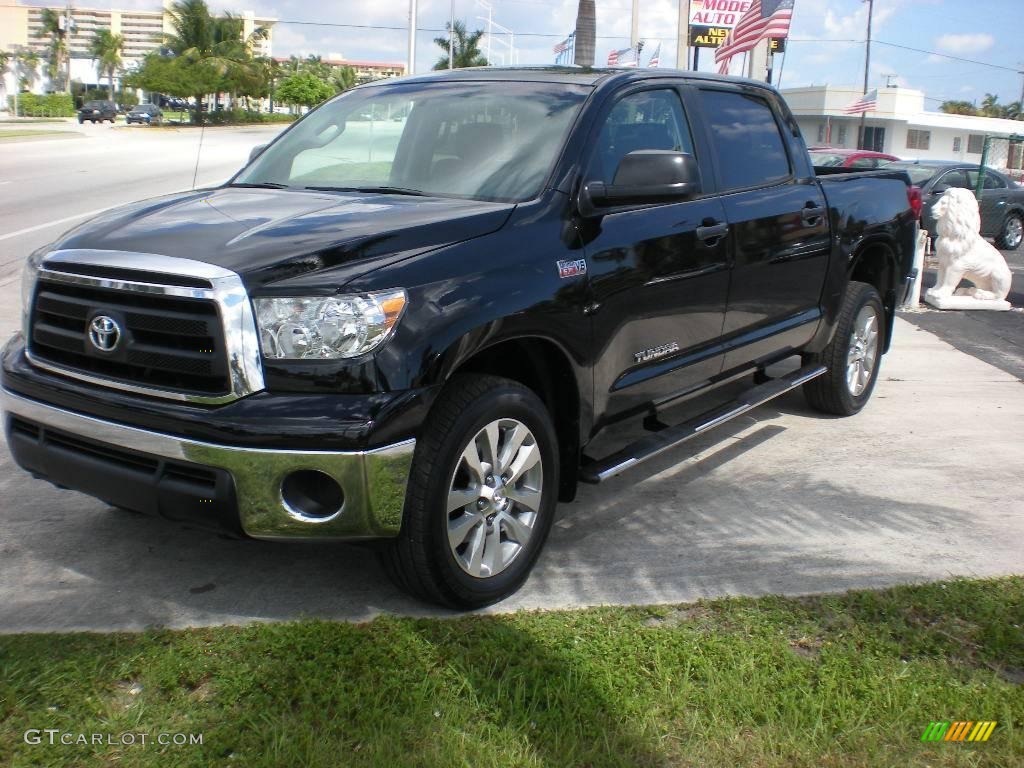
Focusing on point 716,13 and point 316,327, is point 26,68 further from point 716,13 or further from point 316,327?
point 316,327

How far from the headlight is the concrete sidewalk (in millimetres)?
1042

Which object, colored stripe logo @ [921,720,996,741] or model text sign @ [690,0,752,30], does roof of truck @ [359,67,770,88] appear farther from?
model text sign @ [690,0,752,30]

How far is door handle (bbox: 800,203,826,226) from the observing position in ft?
18.3

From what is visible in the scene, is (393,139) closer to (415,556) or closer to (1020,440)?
(415,556)

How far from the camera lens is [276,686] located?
3.13 meters

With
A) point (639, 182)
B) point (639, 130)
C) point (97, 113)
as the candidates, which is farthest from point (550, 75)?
point (97, 113)

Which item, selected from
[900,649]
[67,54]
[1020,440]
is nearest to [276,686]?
[900,649]

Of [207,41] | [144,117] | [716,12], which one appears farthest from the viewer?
[207,41]

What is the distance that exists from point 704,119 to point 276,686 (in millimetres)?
3335

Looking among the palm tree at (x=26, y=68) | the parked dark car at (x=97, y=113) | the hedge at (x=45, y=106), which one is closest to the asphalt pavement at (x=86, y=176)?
the parked dark car at (x=97, y=113)

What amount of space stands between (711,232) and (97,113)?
6521 cm

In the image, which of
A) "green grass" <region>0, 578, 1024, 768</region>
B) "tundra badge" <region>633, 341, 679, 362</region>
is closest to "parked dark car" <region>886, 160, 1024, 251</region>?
"tundra badge" <region>633, 341, 679, 362</region>

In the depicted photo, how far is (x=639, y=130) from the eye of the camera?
4570 mm

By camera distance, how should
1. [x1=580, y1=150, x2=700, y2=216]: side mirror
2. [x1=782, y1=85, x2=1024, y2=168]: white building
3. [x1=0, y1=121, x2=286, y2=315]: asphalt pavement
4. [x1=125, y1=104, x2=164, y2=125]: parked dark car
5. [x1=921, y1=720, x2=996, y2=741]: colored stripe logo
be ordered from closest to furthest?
[x1=921, y1=720, x2=996, y2=741]: colored stripe logo < [x1=580, y1=150, x2=700, y2=216]: side mirror < [x1=0, y1=121, x2=286, y2=315]: asphalt pavement < [x1=125, y1=104, x2=164, y2=125]: parked dark car < [x1=782, y1=85, x2=1024, y2=168]: white building
